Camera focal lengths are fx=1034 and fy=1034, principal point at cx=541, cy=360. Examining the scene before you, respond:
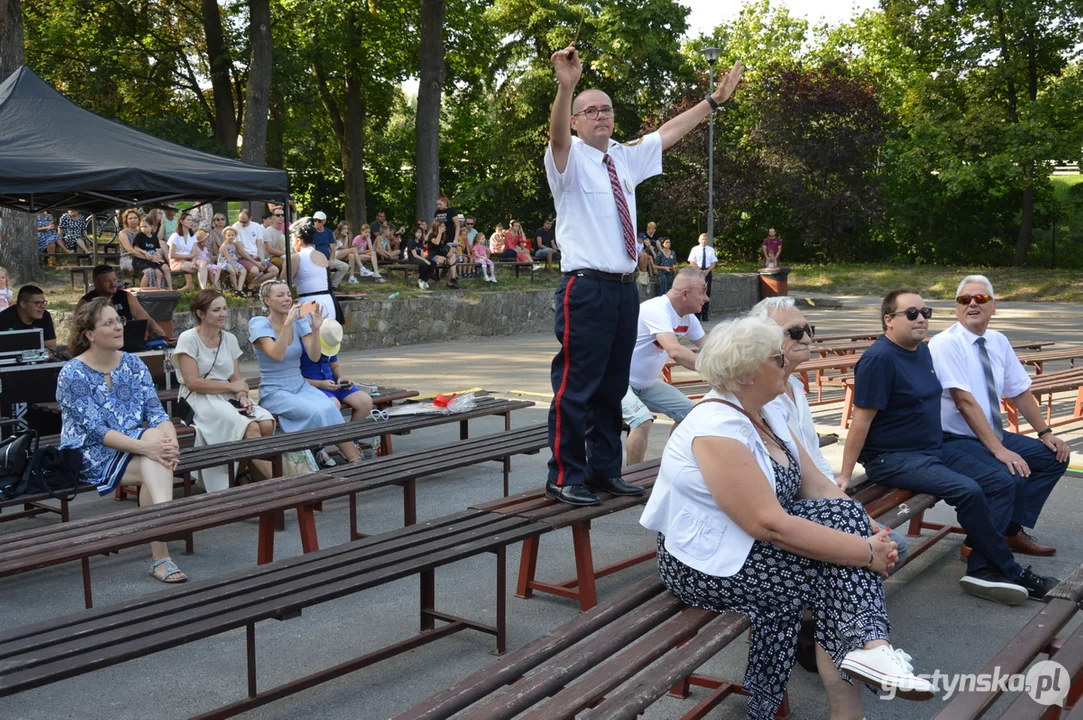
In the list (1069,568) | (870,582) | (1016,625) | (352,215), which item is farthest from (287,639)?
(352,215)

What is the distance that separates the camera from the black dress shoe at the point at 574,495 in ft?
13.9

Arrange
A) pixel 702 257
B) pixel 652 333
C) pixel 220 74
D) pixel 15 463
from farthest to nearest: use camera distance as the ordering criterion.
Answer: pixel 220 74, pixel 702 257, pixel 652 333, pixel 15 463

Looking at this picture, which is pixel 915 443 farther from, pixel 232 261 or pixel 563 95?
pixel 232 261

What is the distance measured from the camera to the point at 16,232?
14258 mm

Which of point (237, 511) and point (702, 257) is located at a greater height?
point (702, 257)

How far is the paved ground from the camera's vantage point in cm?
356

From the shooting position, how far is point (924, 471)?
14.8 ft

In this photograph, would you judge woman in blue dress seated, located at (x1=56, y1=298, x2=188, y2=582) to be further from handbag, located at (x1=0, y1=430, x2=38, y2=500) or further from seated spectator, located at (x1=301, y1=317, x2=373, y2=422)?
seated spectator, located at (x1=301, y1=317, x2=373, y2=422)

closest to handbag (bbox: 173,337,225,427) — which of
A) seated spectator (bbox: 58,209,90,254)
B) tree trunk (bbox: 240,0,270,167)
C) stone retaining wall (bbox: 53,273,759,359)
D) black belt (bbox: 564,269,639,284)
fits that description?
black belt (bbox: 564,269,639,284)

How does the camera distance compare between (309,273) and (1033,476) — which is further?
(309,273)

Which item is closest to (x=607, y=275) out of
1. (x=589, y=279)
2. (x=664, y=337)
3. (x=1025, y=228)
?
(x=589, y=279)

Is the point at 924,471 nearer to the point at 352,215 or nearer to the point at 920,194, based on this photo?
the point at 352,215

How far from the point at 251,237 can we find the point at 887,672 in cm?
1385

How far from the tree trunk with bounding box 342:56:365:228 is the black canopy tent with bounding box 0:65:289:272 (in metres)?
18.0
